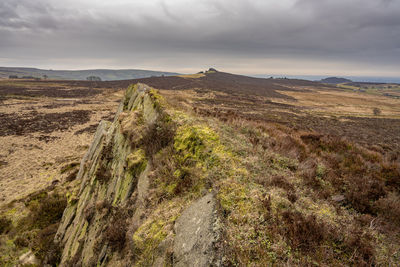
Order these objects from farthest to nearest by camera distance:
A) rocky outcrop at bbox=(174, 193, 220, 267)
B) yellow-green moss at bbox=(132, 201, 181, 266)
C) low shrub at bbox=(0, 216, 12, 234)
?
low shrub at bbox=(0, 216, 12, 234) < yellow-green moss at bbox=(132, 201, 181, 266) < rocky outcrop at bbox=(174, 193, 220, 267)

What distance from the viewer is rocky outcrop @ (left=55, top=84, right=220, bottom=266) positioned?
3.65 m

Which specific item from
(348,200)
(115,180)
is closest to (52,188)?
(115,180)

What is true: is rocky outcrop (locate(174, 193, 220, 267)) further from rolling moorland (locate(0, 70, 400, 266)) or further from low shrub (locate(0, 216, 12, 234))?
low shrub (locate(0, 216, 12, 234))

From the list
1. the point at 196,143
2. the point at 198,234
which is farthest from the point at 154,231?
the point at 196,143

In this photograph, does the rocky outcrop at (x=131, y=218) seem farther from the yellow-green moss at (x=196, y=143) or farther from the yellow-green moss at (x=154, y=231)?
the yellow-green moss at (x=196, y=143)

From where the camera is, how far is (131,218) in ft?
17.9

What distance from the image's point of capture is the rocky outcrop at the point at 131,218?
3.65 meters

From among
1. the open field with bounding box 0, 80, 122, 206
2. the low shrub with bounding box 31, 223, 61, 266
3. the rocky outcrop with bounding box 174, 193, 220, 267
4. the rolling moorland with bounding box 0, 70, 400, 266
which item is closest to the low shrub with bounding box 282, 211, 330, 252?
the rolling moorland with bounding box 0, 70, 400, 266

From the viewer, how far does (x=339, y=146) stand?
10875mm

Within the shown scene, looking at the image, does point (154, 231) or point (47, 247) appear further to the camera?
point (47, 247)

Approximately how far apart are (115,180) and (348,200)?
323 inches

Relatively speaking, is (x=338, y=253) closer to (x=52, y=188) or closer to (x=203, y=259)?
(x=203, y=259)

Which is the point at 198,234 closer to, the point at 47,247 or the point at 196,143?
the point at 196,143

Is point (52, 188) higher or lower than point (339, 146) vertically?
lower
